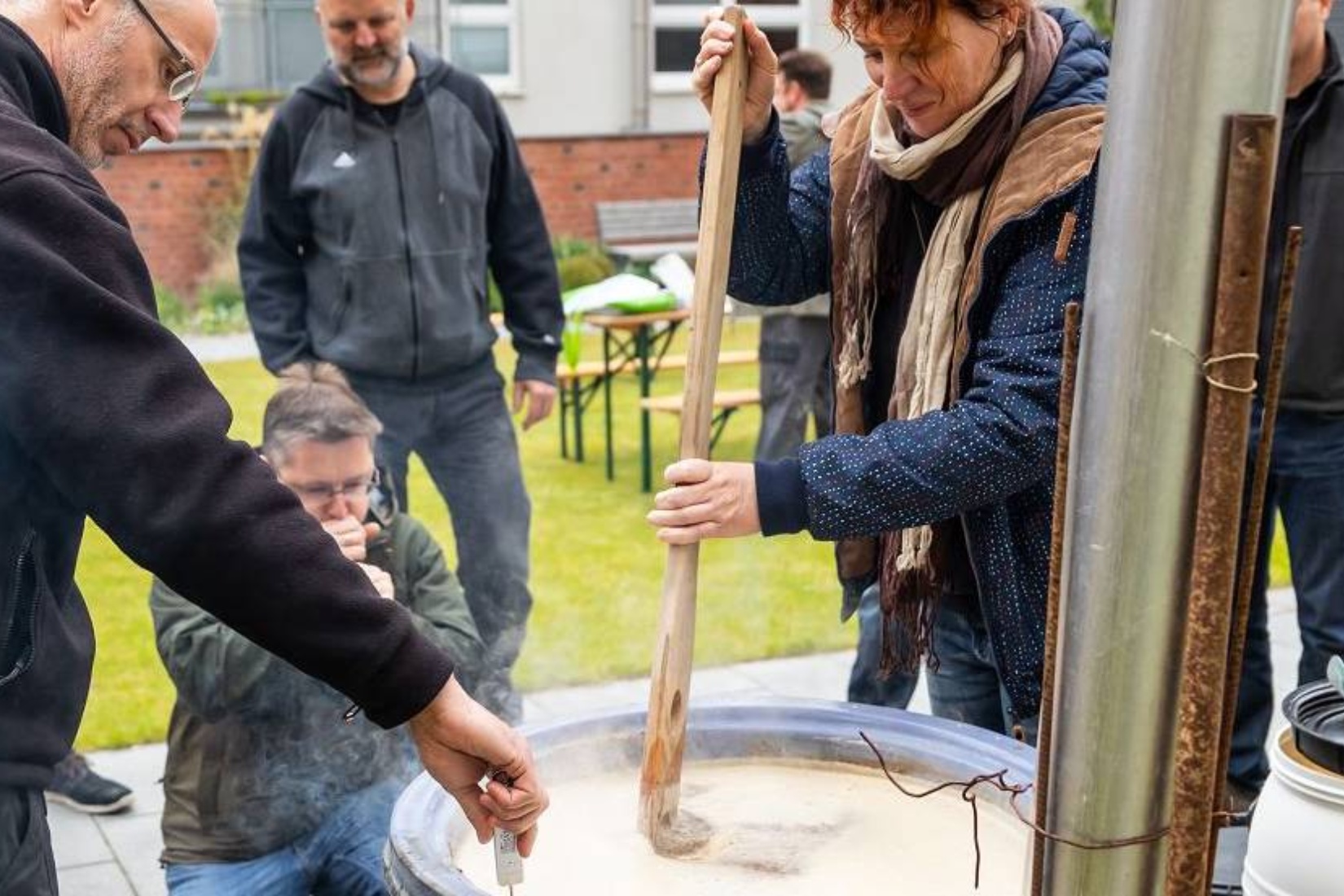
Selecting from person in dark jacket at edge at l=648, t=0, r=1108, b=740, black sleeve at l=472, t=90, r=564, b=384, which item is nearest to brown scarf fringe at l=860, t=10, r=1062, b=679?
person in dark jacket at edge at l=648, t=0, r=1108, b=740

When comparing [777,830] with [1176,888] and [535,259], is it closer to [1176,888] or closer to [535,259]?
[1176,888]

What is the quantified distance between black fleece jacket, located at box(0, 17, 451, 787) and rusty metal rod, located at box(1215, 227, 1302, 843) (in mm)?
763

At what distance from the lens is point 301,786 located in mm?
3059

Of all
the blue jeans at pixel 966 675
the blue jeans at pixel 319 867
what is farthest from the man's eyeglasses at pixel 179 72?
the blue jeans at pixel 319 867

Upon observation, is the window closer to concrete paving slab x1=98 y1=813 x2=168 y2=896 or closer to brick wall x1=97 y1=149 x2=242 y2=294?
brick wall x1=97 y1=149 x2=242 y2=294

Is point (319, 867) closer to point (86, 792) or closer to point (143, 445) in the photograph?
point (86, 792)

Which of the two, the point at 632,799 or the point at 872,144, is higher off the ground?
the point at 872,144

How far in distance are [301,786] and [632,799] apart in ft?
3.18

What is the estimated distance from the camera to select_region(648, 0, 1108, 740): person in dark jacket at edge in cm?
220

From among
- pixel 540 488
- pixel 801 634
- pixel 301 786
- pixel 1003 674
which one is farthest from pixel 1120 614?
pixel 540 488

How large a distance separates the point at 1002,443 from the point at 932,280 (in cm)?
30

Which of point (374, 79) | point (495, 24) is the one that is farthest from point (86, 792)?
point (495, 24)

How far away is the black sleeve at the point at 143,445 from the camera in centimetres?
155

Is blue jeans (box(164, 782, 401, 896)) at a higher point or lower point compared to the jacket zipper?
lower
